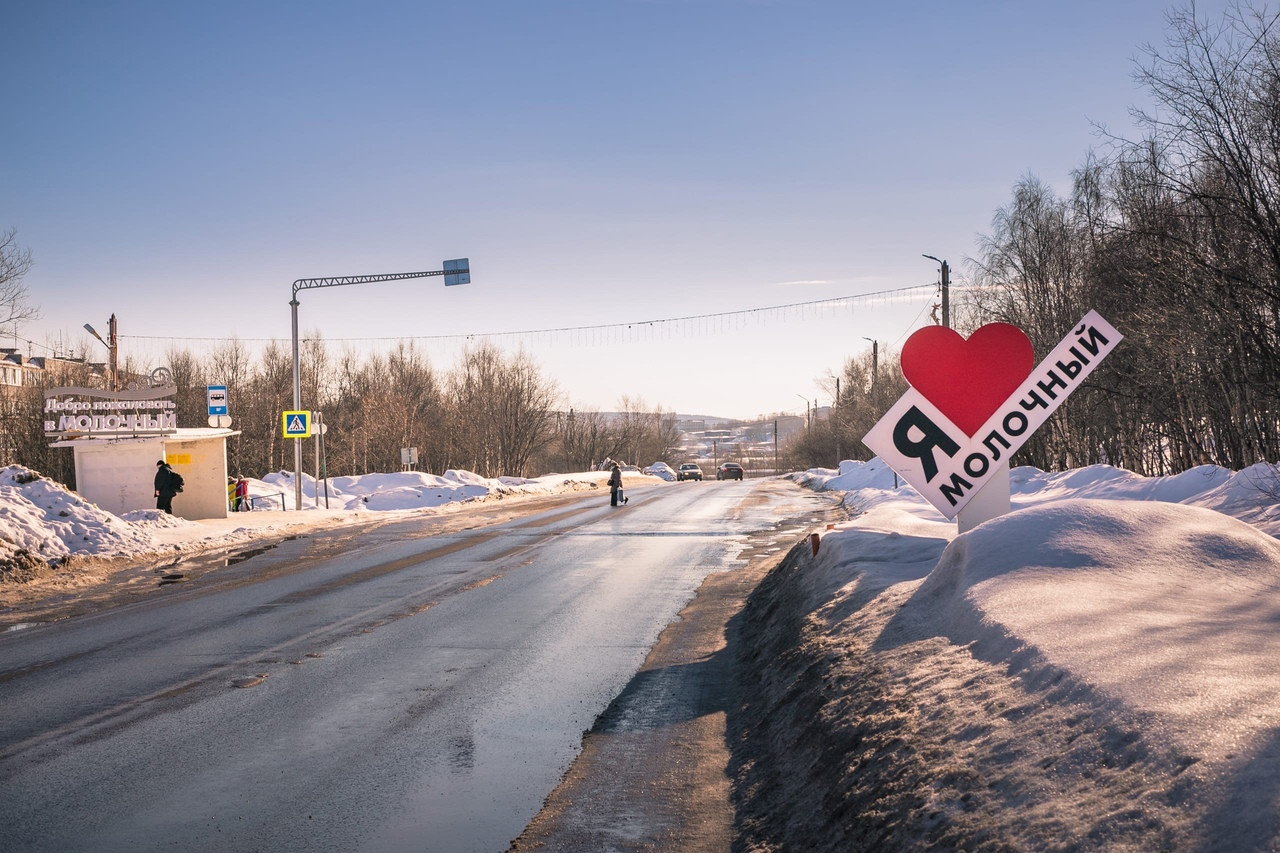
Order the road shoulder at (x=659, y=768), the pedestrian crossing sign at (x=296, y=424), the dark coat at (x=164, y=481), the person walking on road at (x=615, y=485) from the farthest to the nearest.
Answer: the person walking on road at (x=615, y=485) → the pedestrian crossing sign at (x=296, y=424) → the dark coat at (x=164, y=481) → the road shoulder at (x=659, y=768)

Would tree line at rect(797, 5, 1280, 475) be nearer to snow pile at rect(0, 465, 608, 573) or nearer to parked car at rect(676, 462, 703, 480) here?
snow pile at rect(0, 465, 608, 573)

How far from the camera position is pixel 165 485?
25578mm

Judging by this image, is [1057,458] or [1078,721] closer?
[1078,721]

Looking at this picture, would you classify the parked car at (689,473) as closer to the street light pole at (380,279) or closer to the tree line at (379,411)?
the tree line at (379,411)

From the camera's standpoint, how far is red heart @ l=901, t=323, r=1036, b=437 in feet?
31.4

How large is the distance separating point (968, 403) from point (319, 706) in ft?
21.3

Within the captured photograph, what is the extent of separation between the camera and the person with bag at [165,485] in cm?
2558

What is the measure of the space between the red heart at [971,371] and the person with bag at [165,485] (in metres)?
22.0

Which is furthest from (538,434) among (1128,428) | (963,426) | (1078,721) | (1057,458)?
(1078,721)

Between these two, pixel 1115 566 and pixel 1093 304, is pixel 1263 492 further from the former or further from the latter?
pixel 1093 304

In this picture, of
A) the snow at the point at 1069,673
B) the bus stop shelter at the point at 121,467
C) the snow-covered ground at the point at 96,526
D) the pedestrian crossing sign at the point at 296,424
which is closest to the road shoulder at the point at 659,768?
the snow at the point at 1069,673

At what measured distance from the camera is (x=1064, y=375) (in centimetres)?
880

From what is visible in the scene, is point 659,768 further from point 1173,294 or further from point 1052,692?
point 1173,294

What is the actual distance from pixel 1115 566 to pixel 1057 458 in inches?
1321
